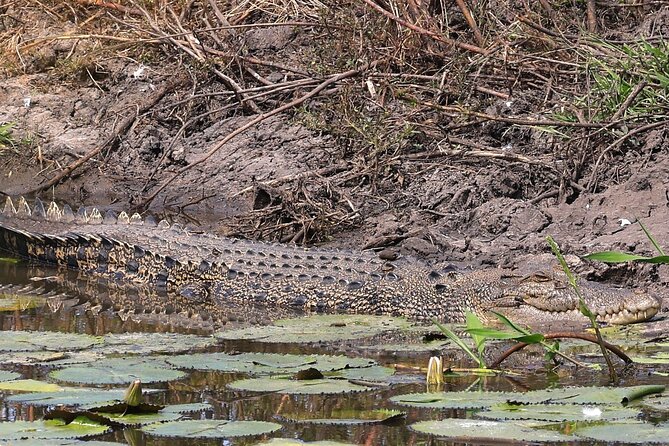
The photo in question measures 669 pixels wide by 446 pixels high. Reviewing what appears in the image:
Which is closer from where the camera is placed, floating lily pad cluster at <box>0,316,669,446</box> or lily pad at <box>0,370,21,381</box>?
floating lily pad cluster at <box>0,316,669,446</box>

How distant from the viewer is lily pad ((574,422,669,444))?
295cm

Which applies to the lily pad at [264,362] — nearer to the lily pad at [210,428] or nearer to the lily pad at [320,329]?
the lily pad at [320,329]

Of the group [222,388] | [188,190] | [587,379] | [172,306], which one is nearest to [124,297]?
[172,306]

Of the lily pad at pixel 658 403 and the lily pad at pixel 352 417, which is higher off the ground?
the lily pad at pixel 658 403

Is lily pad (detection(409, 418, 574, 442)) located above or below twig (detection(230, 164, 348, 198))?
below

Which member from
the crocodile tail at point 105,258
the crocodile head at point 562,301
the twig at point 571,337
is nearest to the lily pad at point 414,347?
the twig at point 571,337

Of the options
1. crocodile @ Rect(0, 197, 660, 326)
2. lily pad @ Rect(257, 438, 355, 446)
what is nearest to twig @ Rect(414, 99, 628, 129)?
crocodile @ Rect(0, 197, 660, 326)

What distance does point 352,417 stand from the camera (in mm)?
3352

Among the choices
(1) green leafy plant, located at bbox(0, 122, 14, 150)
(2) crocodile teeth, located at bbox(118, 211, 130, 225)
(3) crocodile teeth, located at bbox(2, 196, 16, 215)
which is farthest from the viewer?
(1) green leafy plant, located at bbox(0, 122, 14, 150)

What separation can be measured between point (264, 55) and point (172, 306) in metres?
3.46

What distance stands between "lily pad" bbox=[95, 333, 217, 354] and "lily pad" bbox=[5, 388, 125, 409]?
32.4 inches

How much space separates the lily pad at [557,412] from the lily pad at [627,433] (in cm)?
7

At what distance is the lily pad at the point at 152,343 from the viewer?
4.41 metres

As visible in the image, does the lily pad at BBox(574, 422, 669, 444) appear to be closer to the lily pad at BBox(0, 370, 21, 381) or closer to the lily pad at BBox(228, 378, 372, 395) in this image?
the lily pad at BBox(228, 378, 372, 395)
